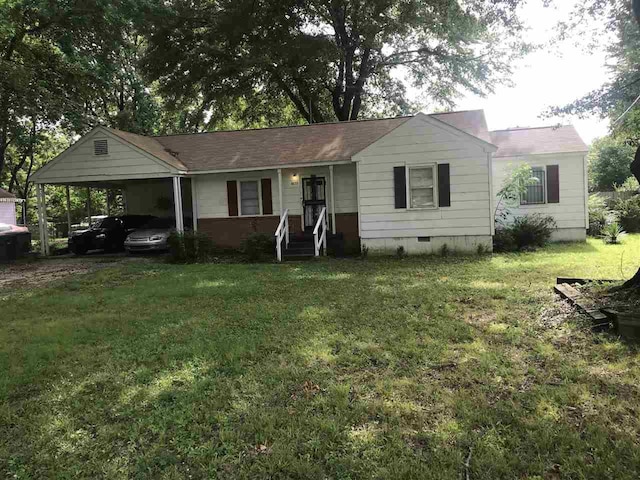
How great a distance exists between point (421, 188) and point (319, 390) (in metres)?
9.92

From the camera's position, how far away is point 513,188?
14602 mm

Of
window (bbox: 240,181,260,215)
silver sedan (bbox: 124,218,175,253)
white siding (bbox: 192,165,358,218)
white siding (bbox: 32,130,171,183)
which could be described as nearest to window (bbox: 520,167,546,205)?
white siding (bbox: 192,165,358,218)

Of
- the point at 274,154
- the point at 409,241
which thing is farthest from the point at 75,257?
the point at 409,241

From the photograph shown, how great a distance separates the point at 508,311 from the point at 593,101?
3.82 meters

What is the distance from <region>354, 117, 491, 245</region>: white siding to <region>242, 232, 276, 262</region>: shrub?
288 cm

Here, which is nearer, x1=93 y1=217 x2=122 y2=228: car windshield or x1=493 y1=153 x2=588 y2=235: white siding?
x1=493 y1=153 x2=588 y2=235: white siding

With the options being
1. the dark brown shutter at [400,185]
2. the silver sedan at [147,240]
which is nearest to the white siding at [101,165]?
the silver sedan at [147,240]

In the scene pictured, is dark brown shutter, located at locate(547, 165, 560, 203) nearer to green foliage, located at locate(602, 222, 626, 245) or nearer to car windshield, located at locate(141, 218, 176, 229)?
green foliage, located at locate(602, 222, 626, 245)

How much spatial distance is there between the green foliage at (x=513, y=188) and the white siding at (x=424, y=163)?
106 inches

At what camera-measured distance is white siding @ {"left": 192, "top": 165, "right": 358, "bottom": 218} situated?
14.6 m

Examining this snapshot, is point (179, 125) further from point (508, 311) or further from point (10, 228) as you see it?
point (508, 311)

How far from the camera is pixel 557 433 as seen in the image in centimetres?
305

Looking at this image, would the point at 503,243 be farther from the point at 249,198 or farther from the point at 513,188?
the point at 249,198

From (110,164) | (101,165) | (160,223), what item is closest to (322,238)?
(160,223)
